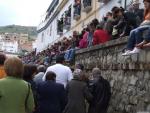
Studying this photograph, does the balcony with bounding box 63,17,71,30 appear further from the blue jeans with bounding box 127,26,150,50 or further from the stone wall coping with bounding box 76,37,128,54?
the blue jeans with bounding box 127,26,150,50

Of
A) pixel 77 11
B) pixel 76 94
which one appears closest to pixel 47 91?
pixel 76 94

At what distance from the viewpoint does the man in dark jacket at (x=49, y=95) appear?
33.1 ft

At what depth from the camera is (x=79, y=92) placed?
1106 centimetres

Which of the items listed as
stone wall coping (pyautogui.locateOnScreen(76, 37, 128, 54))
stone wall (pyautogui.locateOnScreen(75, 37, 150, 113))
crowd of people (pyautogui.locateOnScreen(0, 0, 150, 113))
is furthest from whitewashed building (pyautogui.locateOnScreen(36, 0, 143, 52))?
crowd of people (pyautogui.locateOnScreen(0, 0, 150, 113))

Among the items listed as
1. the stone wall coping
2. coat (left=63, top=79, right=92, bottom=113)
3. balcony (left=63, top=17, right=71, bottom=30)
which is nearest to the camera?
coat (left=63, top=79, right=92, bottom=113)

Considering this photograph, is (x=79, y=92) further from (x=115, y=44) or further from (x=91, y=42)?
(x=91, y=42)

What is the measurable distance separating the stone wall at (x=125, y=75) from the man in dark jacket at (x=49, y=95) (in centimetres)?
167

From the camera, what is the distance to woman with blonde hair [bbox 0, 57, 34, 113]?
6.63 metres

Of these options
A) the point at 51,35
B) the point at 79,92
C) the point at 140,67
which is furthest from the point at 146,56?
the point at 51,35

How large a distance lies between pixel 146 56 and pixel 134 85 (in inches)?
40.5

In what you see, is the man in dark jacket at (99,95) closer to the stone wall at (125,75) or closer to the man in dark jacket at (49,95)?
the stone wall at (125,75)

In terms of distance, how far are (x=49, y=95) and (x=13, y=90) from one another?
138 inches

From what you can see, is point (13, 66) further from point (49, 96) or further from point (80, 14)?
point (80, 14)

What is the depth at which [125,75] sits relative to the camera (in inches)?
467
